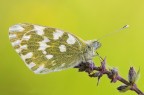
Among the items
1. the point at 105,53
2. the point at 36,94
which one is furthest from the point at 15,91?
the point at 105,53

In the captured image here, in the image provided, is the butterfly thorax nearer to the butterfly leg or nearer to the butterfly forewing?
the butterfly forewing

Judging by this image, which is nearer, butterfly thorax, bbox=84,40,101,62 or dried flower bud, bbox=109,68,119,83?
dried flower bud, bbox=109,68,119,83

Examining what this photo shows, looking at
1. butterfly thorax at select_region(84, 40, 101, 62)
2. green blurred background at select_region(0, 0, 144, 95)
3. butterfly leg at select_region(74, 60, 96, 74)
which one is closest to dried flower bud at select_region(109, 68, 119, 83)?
butterfly leg at select_region(74, 60, 96, 74)

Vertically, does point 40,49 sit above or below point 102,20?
below

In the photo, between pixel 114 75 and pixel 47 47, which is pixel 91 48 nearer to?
pixel 47 47

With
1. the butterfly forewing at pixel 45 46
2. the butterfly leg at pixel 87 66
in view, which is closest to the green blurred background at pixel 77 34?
the butterfly forewing at pixel 45 46

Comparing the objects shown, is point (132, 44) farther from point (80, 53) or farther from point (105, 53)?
point (80, 53)

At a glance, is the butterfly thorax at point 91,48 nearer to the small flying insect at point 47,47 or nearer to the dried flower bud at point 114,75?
the small flying insect at point 47,47

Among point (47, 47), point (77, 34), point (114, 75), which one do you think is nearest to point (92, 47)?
point (47, 47)
